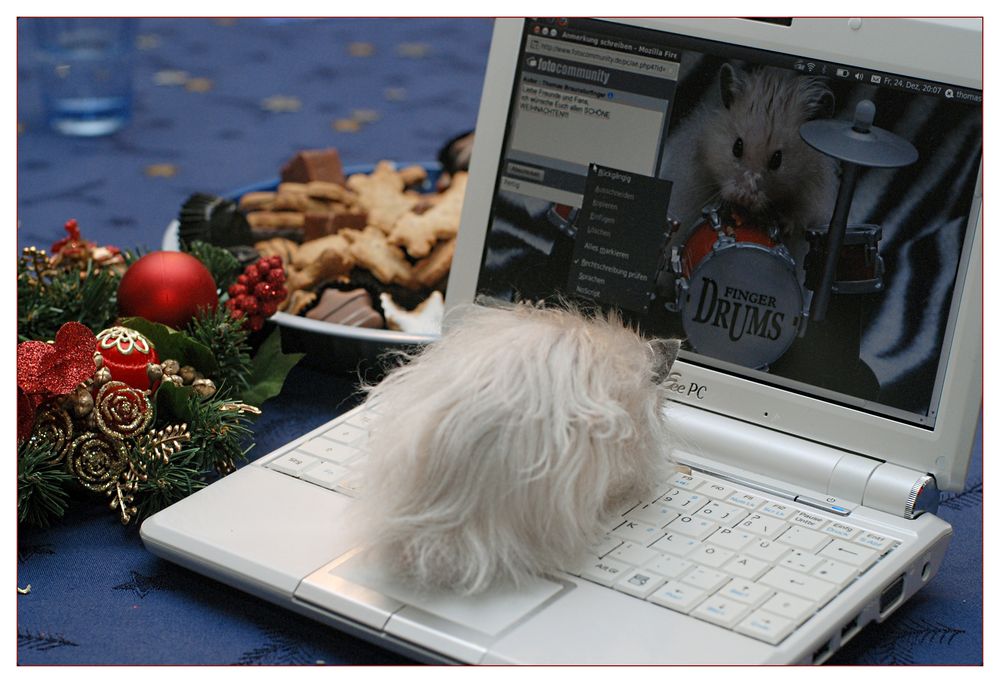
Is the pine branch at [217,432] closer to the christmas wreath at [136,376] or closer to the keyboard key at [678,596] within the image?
the christmas wreath at [136,376]

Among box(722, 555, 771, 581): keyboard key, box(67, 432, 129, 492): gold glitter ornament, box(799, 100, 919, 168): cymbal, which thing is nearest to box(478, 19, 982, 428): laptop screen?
box(799, 100, 919, 168): cymbal

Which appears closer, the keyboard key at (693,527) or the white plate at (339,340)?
the keyboard key at (693,527)

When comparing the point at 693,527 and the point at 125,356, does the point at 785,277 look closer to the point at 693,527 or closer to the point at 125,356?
the point at 693,527

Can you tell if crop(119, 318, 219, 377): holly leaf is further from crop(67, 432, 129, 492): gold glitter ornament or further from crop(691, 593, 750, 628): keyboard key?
crop(691, 593, 750, 628): keyboard key

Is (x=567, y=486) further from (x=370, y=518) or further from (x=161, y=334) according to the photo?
(x=161, y=334)

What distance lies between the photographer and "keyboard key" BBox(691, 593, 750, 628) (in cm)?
42

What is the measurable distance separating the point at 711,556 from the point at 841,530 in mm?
65

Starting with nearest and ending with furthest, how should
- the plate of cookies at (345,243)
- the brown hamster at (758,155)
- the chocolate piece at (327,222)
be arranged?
the brown hamster at (758,155) → the plate of cookies at (345,243) → the chocolate piece at (327,222)

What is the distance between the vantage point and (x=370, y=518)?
44 cm

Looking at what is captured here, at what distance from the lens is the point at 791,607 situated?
0.43m

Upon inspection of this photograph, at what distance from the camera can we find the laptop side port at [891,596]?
0.46 meters

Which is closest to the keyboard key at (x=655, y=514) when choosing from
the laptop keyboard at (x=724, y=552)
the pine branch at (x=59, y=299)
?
the laptop keyboard at (x=724, y=552)

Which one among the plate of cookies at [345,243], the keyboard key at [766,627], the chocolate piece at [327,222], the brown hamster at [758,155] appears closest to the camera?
the keyboard key at [766,627]

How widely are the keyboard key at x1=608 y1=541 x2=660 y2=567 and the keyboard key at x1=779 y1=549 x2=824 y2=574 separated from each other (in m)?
0.05
